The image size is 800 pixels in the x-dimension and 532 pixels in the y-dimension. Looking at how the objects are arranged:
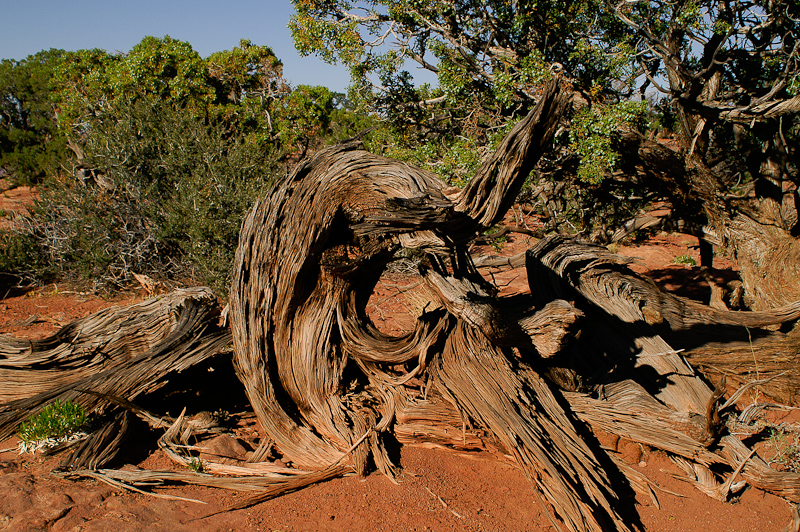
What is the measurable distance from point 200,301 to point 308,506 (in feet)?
6.61

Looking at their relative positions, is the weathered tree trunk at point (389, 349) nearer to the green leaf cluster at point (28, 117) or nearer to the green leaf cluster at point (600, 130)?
the green leaf cluster at point (600, 130)

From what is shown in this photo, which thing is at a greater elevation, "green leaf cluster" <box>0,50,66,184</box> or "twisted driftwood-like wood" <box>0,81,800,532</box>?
"green leaf cluster" <box>0,50,66,184</box>

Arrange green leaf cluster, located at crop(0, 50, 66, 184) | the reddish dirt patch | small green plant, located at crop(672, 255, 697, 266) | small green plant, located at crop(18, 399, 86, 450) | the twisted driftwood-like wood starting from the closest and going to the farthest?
1. the reddish dirt patch
2. the twisted driftwood-like wood
3. small green plant, located at crop(18, 399, 86, 450)
4. small green plant, located at crop(672, 255, 697, 266)
5. green leaf cluster, located at crop(0, 50, 66, 184)

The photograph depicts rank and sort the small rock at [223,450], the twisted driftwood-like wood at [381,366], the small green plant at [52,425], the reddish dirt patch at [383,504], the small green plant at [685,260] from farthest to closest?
the small green plant at [685,260]
the small rock at [223,450]
the small green plant at [52,425]
the twisted driftwood-like wood at [381,366]
the reddish dirt patch at [383,504]

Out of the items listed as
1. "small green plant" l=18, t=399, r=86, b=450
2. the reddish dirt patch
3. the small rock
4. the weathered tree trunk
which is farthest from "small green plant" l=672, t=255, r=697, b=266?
"small green plant" l=18, t=399, r=86, b=450

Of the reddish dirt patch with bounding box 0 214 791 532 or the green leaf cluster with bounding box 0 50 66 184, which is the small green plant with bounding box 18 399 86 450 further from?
the green leaf cluster with bounding box 0 50 66 184

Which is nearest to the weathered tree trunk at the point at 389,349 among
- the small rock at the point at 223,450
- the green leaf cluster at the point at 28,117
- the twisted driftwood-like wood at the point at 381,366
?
the twisted driftwood-like wood at the point at 381,366

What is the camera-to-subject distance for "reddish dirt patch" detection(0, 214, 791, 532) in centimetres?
277

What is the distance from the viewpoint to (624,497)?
339 centimetres

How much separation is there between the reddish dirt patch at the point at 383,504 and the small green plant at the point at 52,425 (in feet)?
0.35

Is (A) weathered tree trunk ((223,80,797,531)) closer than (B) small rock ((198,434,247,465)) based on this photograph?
Yes

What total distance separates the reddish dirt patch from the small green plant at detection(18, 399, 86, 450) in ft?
0.35

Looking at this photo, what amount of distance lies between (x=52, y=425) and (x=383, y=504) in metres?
2.09

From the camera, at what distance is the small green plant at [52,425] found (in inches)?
133
